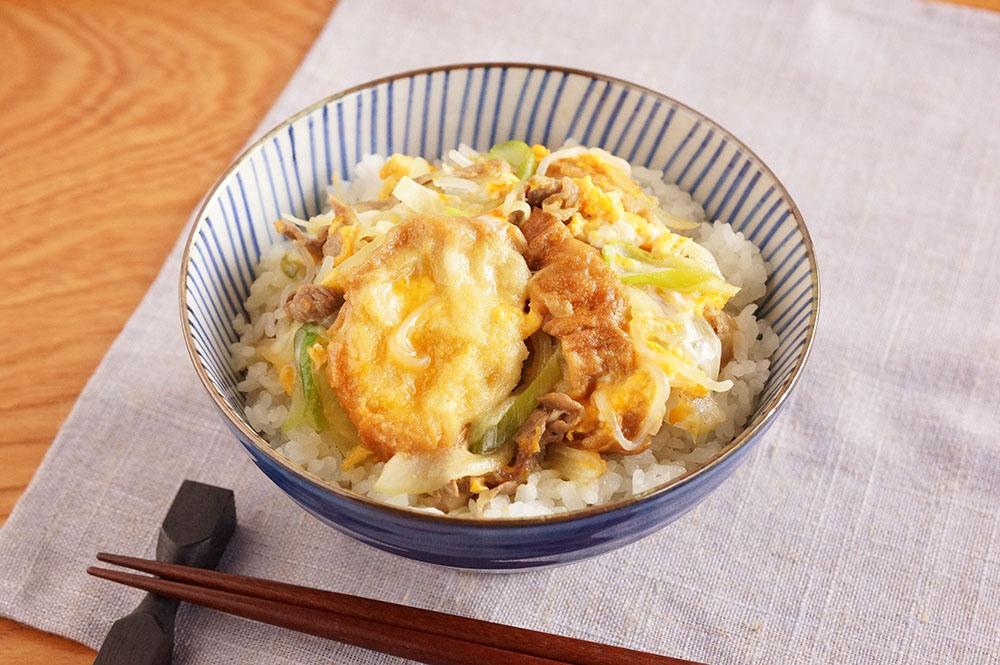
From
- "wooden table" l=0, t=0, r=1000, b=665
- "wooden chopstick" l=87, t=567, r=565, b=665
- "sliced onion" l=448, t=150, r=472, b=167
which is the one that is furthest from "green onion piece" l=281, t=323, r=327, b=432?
"wooden table" l=0, t=0, r=1000, b=665

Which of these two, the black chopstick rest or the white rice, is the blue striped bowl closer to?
the white rice

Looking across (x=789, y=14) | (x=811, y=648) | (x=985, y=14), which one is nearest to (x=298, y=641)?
(x=811, y=648)

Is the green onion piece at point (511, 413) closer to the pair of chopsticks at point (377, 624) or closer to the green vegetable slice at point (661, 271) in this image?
the green vegetable slice at point (661, 271)

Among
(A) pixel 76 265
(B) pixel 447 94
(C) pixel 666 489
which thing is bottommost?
(A) pixel 76 265

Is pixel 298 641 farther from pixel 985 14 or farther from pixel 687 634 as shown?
pixel 985 14

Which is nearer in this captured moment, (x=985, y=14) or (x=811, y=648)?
(x=811, y=648)

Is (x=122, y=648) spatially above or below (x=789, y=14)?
below

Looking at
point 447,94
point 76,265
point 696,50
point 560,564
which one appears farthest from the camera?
point 696,50
